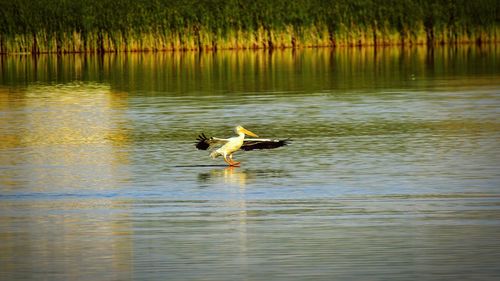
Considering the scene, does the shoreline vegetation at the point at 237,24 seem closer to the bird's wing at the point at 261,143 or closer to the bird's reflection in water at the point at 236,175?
the bird's wing at the point at 261,143

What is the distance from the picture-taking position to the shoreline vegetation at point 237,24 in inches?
1711

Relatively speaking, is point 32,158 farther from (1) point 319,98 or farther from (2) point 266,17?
(2) point 266,17

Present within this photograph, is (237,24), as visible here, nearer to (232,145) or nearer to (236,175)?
(232,145)

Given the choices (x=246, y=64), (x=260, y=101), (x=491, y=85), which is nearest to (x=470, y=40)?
(x=246, y=64)

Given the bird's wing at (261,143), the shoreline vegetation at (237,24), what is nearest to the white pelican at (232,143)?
the bird's wing at (261,143)

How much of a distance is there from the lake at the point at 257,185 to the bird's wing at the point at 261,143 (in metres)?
0.23

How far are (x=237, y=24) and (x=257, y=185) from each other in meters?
30.9

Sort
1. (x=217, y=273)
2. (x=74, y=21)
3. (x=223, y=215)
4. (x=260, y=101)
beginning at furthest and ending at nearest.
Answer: (x=74, y=21) < (x=260, y=101) < (x=223, y=215) < (x=217, y=273)

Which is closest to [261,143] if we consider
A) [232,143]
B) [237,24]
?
[232,143]

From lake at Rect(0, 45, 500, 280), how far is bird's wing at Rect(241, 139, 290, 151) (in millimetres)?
226

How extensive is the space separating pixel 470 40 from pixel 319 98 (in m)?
19.9

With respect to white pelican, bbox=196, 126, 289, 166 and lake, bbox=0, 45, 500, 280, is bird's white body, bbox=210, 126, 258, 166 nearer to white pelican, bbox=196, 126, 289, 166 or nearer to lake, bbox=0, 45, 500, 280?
white pelican, bbox=196, 126, 289, 166

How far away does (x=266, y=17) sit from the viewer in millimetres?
43969

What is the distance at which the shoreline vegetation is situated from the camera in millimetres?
43469
